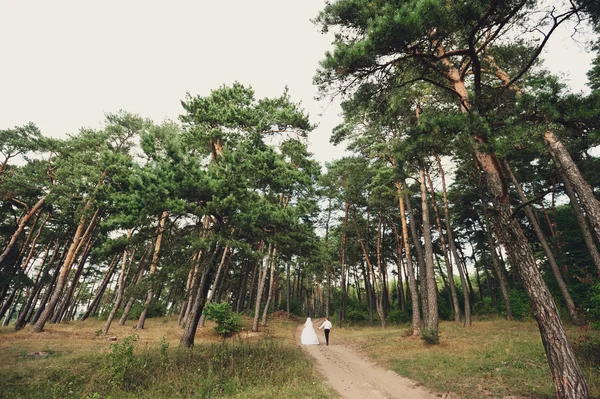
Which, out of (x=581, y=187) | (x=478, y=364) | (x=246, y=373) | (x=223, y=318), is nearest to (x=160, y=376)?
(x=246, y=373)

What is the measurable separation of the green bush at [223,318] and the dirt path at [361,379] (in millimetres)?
6414

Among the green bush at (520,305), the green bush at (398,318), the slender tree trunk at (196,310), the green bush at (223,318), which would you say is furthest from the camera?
the green bush at (398,318)

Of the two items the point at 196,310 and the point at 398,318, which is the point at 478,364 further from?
the point at 398,318

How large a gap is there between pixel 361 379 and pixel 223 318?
407 inches

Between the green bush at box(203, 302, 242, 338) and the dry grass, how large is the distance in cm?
802

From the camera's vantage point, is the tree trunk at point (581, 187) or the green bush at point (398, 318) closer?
the tree trunk at point (581, 187)

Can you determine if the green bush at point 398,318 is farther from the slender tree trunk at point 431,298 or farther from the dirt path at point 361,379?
the dirt path at point 361,379

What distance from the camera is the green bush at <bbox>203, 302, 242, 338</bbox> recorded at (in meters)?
15.5

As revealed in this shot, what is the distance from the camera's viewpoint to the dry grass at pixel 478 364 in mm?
6215

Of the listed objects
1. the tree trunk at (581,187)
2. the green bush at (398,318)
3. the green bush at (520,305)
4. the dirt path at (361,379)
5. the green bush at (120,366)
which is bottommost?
the dirt path at (361,379)

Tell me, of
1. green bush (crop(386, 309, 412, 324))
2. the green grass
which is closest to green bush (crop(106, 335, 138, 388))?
the green grass

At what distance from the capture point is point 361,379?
802 cm

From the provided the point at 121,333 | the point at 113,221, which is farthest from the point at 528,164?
the point at 121,333

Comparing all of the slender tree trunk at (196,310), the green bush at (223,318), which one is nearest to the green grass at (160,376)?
the slender tree trunk at (196,310)
